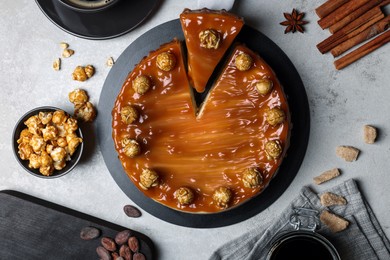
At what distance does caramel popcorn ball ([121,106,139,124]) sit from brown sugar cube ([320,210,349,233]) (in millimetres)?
812

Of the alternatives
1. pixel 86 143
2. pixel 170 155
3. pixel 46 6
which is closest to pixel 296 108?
pixel 170 155

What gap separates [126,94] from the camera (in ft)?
7.30

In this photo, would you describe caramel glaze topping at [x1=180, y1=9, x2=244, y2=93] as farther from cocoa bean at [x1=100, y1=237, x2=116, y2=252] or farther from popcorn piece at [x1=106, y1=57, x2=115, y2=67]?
cocoa bean at [x1=100, y1=237, x2=116, y2=252]

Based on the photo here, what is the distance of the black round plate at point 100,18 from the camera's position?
2.37m

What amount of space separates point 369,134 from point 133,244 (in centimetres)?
99

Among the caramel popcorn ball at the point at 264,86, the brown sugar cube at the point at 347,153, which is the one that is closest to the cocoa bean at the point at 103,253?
the caramel popcorn ball at the point at 264,86

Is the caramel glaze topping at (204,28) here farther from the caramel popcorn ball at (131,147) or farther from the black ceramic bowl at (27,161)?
the black ceramic bowl at (27,161)

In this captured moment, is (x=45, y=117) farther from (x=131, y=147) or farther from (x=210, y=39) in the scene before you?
(x=210, y=39)

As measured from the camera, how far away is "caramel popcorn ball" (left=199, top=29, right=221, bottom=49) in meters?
2.12

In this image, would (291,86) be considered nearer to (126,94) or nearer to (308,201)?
(308,201)

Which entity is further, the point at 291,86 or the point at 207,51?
the point at 291,86

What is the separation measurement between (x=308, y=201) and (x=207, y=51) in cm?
70

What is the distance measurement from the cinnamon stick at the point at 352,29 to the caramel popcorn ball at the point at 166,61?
0.58m

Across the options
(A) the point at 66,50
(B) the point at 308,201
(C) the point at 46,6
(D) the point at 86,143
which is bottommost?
(B) the point at 308,201
